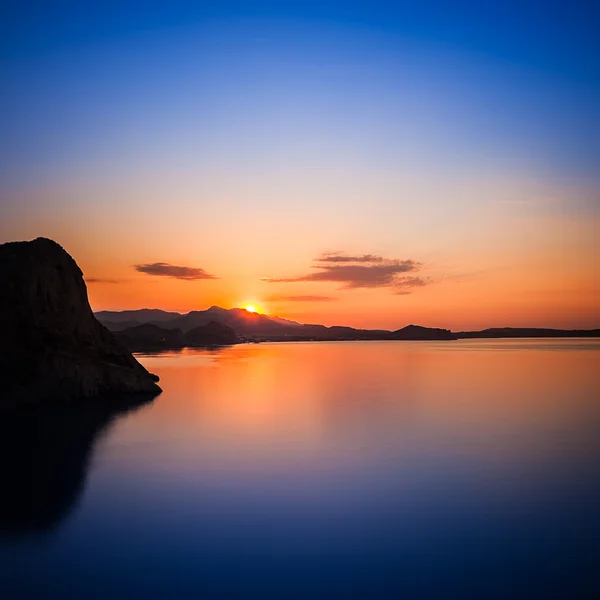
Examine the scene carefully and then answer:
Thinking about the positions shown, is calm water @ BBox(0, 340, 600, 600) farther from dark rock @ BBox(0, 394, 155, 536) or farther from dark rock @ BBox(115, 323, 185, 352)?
dark rock @ BBox(115, 323, 185, 352)

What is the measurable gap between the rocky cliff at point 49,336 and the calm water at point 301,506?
3128 millimetres

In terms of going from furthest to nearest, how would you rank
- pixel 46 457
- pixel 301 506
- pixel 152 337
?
pixel 152 337
pixel 46 457
pixel 301 506

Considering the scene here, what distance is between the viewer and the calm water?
332 inches

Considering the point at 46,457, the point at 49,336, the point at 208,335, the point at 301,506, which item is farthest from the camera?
the point at 208,335

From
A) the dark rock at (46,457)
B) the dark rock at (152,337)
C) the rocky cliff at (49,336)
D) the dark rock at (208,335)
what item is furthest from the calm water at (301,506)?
the dark rock at (208,335)

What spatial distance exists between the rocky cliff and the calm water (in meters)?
3.13

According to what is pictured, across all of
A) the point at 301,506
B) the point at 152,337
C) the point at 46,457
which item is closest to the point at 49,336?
the point at 46,457

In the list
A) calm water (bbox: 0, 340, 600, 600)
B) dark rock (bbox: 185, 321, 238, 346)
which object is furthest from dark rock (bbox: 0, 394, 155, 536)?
dark rock (bbox: 185, 321, 238, 346)

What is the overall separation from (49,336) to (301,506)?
21563mm

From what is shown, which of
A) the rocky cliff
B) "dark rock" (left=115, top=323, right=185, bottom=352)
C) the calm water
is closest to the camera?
the calm water

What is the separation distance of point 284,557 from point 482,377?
42651mm

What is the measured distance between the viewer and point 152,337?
130 meters

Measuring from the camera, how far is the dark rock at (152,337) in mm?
120550

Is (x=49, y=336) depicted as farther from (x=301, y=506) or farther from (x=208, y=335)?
(x=208, y=335)
